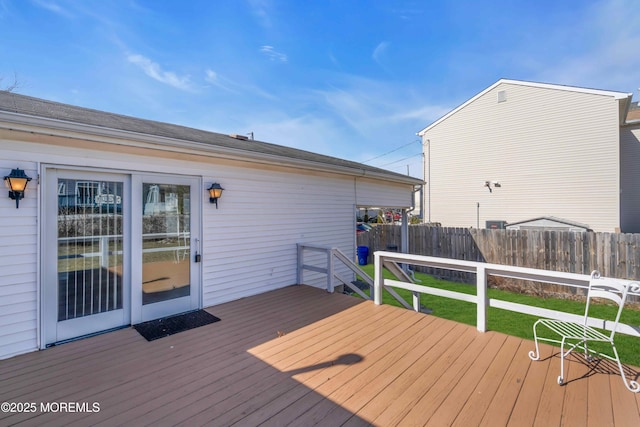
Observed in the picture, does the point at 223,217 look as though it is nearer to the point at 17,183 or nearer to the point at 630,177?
the point at 17,183

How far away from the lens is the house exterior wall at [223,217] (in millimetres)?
2980

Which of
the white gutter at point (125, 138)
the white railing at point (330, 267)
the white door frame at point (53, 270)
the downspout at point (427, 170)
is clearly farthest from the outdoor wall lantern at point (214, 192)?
the downspout at point (427, 170)

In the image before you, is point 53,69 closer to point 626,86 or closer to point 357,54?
point 357,54

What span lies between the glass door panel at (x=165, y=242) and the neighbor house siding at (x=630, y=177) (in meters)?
17.7

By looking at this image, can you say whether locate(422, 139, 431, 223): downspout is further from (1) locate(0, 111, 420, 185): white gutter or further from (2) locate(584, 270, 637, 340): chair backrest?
(2) locate(584, 270, 637, 340): chair backrest

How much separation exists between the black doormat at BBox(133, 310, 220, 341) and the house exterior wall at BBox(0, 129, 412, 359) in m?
0.37

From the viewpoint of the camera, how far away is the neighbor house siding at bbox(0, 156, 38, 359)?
2926 millimetres

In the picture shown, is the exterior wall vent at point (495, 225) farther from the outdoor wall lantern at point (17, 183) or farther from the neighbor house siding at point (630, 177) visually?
the outdoor wall lantern at point (17, 183)

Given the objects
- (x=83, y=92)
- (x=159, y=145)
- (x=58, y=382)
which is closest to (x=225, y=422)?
(x=58, y=382)

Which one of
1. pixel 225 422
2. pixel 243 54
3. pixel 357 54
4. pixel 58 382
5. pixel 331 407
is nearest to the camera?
pixel 225 422

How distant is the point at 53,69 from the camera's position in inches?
380

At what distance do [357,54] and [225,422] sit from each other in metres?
11.6

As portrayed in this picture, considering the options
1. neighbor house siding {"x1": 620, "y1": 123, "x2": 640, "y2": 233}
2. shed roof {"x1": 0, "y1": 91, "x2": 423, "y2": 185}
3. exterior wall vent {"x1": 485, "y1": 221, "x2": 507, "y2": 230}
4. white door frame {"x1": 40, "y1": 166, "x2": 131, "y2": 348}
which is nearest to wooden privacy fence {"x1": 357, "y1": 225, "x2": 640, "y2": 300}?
exterior wall vent {"x1": 485, "y1": 221, "x2": 507, "y2": 230}

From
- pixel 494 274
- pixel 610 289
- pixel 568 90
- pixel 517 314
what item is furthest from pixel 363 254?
pixel 568 90
